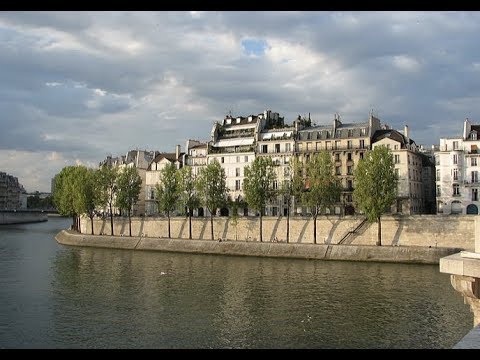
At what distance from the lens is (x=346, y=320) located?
27.1 m

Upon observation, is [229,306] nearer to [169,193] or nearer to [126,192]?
[169,193]

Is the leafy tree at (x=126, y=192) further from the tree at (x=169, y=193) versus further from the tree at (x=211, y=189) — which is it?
the tree at (x=211, y=189)

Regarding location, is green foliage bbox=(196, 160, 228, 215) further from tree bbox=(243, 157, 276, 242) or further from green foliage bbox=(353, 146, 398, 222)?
green foliage bbox=(353, 146, 398, 222)

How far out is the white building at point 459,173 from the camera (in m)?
66.1

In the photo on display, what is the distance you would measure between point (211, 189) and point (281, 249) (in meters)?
15.2

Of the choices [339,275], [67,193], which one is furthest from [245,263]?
[67,193]

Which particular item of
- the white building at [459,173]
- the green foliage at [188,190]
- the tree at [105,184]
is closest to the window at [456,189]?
the white building at [459,173]

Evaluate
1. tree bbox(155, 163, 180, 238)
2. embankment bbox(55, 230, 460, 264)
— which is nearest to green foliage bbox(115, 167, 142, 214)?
embankment bbox(55, 230, 460, 264)

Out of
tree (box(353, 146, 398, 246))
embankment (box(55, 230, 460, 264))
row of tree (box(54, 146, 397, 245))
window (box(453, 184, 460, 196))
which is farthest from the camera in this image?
window (box(453, 184, 460, 196))

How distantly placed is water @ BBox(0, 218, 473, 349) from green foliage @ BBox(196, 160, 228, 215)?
1861 cm

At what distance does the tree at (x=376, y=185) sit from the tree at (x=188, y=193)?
2325 centimetres

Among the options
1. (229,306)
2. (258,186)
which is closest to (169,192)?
(258,186)

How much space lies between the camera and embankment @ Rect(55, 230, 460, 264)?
51719 mm
